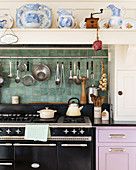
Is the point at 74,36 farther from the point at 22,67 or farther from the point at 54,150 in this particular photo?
the point at 54,150

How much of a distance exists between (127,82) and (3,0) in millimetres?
1942

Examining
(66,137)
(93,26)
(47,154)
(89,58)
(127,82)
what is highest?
(93,26)

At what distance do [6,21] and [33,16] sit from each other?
517 mm

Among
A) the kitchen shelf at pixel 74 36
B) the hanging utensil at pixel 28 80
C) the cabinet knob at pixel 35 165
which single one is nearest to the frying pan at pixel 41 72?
the hanging utensil at pixel 28 80

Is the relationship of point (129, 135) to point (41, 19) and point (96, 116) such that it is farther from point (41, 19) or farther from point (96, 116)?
point (41, 19)

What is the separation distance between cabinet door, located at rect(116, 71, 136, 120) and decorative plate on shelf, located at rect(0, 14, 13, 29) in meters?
1.55

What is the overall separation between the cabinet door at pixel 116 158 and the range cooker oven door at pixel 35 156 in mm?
567

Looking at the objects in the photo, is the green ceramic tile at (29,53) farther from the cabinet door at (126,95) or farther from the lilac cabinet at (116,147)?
the lilac cabinet at (116,147)

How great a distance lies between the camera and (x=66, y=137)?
2781 millimetres

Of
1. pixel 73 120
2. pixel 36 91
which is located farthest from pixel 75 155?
pixel 36 91

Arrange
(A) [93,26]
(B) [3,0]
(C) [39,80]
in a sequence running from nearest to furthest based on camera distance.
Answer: (A) [93,26]
(B) [3,0]
(C) [39,80]

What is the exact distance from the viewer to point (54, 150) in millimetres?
2777

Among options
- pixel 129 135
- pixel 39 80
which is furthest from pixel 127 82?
pixel 39 80

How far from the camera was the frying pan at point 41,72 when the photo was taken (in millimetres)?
3447
